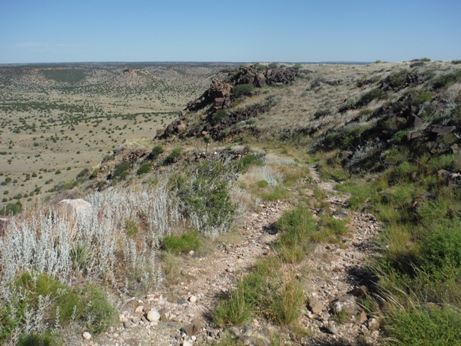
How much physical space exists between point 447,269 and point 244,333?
2.16 meters

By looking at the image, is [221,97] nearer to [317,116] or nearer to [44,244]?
[317,116]

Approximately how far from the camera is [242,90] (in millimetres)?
27797

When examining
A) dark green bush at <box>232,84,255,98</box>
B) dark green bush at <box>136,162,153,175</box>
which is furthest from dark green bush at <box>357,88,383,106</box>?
dark green bush at <box>136,162,153,175</box>

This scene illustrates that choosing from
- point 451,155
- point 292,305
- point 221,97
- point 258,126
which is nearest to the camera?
point 292,305

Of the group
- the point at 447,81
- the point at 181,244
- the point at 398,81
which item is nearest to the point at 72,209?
the point at 181,244

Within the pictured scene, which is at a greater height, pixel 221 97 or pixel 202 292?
pixel 221 97

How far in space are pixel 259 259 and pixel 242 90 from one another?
2520cm

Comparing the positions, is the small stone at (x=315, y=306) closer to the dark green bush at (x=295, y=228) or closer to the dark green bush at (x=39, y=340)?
the dark green bush at (x=295, y=228)

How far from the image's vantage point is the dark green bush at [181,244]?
4.16 metres

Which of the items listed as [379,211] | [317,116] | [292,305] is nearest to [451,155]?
[379,211]

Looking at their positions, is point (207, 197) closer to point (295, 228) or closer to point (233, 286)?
point (295, 228)

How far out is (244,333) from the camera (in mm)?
2775

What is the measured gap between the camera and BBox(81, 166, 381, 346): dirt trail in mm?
2775

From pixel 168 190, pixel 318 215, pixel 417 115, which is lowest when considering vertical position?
pixel 318 215
